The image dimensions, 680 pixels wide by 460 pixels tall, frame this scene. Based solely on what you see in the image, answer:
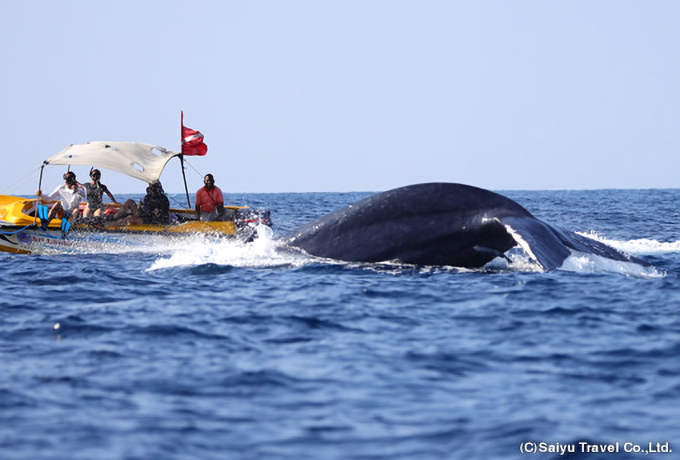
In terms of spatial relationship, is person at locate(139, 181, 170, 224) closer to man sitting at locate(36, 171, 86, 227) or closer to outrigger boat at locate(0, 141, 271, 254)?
outrigger boat at locate(0, 141, 271, 254)

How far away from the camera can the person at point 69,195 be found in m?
18.5

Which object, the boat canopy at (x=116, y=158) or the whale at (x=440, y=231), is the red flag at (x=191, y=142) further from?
the whale at (x=440, y=231)

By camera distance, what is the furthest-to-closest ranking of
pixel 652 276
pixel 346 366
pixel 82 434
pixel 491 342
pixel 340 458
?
pixel 652 276 < pixel 491 342 < pixel 346 366 < pixel 82 434 < pixel 340 458

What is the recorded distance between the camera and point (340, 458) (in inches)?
189

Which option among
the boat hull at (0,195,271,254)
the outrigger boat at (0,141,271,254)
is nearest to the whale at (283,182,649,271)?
the outrigger boat at (0,141,271,254)

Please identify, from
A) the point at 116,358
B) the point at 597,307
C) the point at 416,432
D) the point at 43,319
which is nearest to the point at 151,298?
the point at 43,319

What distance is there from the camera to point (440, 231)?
11.2 m

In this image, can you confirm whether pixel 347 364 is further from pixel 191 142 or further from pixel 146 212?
pixel 191 142

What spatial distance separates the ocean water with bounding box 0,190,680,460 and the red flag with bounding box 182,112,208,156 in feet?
34.5

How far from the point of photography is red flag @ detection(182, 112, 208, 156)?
2245 cm

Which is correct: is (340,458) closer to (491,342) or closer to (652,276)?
(491,342)

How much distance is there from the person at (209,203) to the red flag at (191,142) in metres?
3.17

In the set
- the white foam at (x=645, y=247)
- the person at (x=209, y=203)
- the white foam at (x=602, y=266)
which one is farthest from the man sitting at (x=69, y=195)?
the white foam at (x=602, y=266)

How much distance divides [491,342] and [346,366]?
151 cm
